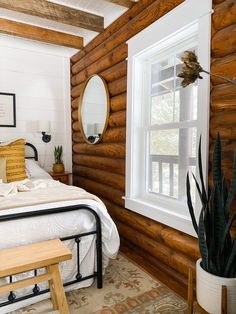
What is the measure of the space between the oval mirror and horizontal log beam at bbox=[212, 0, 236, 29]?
5.03 ft

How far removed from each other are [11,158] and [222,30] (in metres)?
2.61

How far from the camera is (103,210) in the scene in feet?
6.75

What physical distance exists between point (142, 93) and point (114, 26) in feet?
3.16

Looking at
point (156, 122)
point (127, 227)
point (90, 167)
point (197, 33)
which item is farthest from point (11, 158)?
point (197, 33)

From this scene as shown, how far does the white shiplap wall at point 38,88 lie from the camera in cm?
363

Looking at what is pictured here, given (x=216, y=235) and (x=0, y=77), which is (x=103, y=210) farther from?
(x=0, y=77)

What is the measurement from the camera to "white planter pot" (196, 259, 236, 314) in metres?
1.28

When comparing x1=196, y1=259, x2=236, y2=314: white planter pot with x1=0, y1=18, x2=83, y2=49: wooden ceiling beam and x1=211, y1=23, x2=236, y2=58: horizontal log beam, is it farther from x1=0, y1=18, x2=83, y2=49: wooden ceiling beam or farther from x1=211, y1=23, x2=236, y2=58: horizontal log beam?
A: x1=0, y1=18, x2=83, y2=49: wooden ceiling beam

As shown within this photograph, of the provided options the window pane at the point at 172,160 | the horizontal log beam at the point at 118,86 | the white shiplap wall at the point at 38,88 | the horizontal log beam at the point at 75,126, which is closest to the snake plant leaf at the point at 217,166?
the window pane at the point at 172,160

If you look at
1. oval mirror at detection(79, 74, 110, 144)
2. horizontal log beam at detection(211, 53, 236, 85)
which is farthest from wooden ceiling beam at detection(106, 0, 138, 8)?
horizontal log beam at detection(211, 53, 236, 85)

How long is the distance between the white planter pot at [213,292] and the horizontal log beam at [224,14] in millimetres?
1559

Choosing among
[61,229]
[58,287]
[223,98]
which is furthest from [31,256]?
[223,98]

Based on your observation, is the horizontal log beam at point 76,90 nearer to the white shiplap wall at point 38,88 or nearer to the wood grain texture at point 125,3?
the white shiplap wall at point 38,88

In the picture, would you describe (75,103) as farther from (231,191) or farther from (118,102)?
(231,191)
